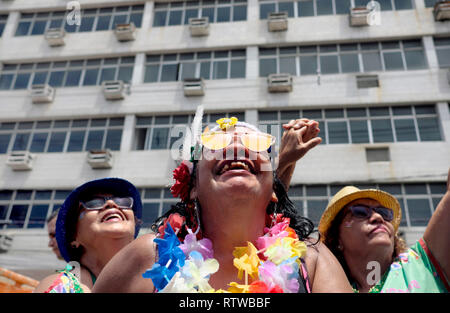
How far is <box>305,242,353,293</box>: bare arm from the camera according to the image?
1.53m

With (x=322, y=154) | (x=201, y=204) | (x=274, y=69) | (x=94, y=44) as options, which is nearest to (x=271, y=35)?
(x=274, y=69)

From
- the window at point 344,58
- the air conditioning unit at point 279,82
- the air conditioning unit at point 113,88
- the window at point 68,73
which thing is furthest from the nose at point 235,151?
the window at point 68,73

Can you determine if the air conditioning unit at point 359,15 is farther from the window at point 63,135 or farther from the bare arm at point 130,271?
the bare arm at point 130,271

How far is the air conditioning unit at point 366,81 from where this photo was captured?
12.9 metres

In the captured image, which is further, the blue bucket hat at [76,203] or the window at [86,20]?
the window at [86,20]

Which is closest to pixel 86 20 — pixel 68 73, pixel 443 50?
pixel 68 73

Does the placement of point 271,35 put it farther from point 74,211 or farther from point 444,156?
point 74,211

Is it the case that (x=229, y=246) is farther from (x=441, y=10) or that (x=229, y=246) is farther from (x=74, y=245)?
(x=441, y=10)

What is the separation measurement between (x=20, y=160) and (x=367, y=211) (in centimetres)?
1391

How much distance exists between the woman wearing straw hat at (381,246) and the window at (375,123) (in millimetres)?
9353

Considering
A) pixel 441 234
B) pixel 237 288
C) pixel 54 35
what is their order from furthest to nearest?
pixel 54 35
pixel 441 234
pixel 237 288

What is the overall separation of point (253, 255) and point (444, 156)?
12124mm

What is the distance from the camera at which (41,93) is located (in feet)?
47.1

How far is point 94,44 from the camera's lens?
1548cm
